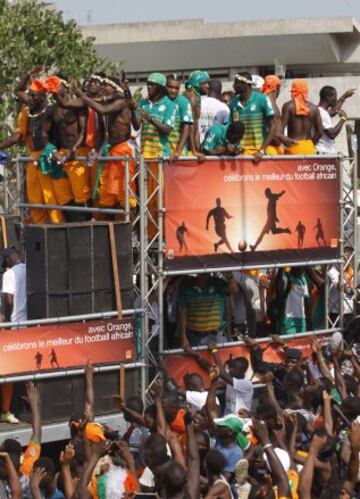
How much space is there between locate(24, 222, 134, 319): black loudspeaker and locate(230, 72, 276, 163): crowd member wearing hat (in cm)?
204

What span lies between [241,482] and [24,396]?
122 inches

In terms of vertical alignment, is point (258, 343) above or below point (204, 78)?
below

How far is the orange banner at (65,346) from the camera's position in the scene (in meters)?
11.5

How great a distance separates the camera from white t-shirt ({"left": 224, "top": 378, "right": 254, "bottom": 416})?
472 inches

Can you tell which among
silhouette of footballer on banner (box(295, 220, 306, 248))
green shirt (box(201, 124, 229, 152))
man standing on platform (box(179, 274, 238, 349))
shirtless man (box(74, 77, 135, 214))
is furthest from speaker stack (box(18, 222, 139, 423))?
silhouette of footballer on banner (box(295, 220, 306, 248))

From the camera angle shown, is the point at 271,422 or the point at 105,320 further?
the point at 105,320

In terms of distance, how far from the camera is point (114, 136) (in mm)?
13156

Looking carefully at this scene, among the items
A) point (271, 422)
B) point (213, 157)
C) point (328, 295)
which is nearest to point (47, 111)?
point (213, 157)

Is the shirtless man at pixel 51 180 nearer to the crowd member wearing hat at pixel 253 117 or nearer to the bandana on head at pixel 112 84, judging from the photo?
the bandana on head at pixel 112 84

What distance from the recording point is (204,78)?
1434 centimetres

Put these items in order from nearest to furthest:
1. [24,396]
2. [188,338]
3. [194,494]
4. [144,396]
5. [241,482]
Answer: [194,494]
[241,482]
[24,396]
[144,396]
[188,338]

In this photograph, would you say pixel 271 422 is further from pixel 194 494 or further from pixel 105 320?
pixel 105 320

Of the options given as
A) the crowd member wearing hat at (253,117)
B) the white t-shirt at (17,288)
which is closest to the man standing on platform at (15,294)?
the white t-shirt at (17,288)

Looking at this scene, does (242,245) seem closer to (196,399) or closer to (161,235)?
(161,235)
